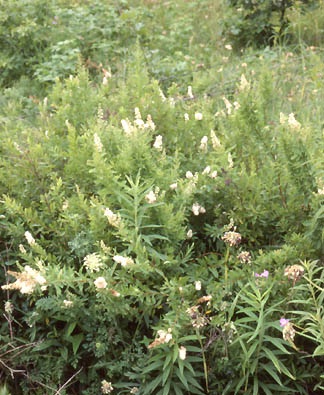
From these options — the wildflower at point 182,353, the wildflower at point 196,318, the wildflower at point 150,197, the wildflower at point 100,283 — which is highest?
the wildflower at point 150,197

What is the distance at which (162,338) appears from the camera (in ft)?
6.80

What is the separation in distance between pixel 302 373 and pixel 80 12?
552 centimetres

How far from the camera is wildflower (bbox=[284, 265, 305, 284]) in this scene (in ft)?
7.12

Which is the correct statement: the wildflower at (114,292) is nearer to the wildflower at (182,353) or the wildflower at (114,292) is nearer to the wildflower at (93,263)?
the wildflower at (93,263)

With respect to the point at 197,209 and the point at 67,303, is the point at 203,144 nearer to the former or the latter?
the point at 197,209

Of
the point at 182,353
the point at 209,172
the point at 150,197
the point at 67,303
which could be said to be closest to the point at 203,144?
the point at 209,172

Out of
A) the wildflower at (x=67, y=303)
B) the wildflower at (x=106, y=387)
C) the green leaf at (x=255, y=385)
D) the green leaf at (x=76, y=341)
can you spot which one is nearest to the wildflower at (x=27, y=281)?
the wildflower at (x=67, y=303)

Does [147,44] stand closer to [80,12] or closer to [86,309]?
[80,12]

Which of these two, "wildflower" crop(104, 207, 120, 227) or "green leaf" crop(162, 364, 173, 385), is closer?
"green leaf" crop(162, 364, 173, 385)

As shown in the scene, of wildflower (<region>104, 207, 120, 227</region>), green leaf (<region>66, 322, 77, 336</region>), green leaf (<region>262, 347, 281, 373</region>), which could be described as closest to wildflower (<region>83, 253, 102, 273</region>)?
wildflower (<region>104, 207, 120, 227</region>)

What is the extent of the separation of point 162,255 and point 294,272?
0.56 m

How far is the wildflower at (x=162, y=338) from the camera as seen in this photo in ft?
6.68

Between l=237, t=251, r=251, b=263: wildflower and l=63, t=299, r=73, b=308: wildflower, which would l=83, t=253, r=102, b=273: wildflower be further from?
l=237, t=251, r=251, b=263: wildflower

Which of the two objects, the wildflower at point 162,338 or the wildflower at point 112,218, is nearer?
the wildflower at point 162,338
